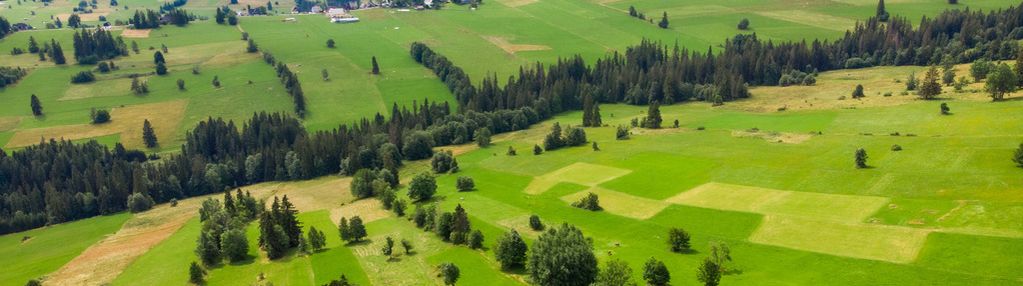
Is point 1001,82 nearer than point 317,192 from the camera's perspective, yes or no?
Yes

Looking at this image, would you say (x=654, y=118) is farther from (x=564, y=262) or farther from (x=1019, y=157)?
(x=564, y=262)

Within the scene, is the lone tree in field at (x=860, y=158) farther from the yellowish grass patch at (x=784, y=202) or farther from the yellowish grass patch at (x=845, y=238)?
the yellowish grass patch at (x=845, y=238)

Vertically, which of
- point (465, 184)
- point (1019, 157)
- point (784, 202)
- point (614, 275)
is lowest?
point (465, 184)

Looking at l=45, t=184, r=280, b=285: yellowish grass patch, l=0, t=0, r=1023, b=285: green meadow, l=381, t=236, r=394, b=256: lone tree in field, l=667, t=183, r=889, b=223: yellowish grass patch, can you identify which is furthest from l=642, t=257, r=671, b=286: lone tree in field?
l=45, t=184, r=280, b=285: yellowish grass patch

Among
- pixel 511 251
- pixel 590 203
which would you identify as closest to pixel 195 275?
pixel 511 251

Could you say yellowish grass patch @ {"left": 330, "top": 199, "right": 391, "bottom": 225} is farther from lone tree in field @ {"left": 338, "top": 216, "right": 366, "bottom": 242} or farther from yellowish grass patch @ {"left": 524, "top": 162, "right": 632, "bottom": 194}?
yellowish grass patch @ {"left": 524, "top": 162, "right": 632, "bottom": 194}

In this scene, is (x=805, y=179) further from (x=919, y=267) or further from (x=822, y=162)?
(x=919, y=267)

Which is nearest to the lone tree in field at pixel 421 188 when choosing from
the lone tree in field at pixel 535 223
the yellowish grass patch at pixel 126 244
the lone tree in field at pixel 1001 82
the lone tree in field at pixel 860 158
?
the lone tree in field at pixel 535 223
